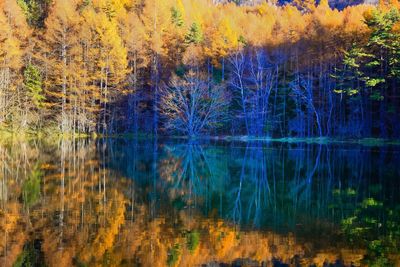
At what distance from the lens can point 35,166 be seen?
20.2 metres

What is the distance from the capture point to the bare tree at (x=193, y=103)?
1854 inches

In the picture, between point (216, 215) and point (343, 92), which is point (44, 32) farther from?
point (216, 215)

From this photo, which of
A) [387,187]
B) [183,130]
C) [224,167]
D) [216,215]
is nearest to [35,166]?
[224,167]

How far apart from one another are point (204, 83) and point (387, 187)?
33725 mm

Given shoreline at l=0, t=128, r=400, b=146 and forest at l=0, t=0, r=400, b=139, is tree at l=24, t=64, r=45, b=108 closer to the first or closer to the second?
forest at l=0, t=0, r=400, b=139

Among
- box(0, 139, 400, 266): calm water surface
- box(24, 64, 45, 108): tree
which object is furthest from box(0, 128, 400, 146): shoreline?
box(0, 139, 400, 266): calm water surface

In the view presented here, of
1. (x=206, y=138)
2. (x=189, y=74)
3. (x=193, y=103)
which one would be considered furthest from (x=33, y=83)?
(x=206, y=138)

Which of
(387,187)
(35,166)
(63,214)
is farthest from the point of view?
(35,166)

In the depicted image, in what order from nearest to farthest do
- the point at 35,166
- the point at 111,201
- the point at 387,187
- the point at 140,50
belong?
the point at 111,201
the point at 387,187
the point at 35,166
the point at 140,50

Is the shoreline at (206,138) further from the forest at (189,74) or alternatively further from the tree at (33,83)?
the tree at (33,83)

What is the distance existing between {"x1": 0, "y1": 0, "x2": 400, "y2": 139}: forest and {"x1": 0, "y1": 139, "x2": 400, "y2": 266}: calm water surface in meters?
26.4

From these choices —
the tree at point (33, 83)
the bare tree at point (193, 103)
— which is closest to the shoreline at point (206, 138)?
the bare tree at point (193, 103)

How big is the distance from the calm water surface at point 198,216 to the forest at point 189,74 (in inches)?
1038

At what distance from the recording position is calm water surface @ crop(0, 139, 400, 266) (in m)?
8.01
